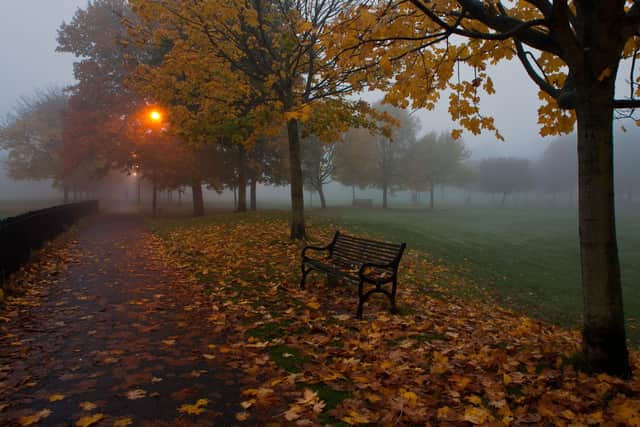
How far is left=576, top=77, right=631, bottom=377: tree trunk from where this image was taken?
3646 mm

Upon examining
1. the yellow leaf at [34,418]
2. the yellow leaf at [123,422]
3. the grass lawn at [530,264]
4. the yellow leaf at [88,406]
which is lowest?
the grass lawn at [530,264]

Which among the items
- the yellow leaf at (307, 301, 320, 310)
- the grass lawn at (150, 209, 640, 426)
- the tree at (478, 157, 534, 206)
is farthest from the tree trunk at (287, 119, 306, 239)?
the tree at (478, 157, 534, 206)

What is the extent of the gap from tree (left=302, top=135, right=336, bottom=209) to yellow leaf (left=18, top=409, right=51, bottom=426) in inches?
1229

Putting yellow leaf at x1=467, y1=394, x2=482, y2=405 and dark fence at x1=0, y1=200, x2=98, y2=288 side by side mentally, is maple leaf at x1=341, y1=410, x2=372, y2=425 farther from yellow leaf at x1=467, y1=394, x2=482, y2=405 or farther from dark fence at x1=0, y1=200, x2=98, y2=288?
dark fence at x1=0, y1=200, x2=98, y2=288

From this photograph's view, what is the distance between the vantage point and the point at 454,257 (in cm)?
1518

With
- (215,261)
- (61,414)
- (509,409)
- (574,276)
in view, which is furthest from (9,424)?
(574,276)

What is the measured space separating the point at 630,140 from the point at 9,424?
91.8 m

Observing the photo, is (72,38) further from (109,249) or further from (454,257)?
(454,257)

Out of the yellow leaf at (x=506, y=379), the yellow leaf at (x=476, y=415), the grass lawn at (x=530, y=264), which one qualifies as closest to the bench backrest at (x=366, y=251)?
the yellow leaf at (x=506, y=379)

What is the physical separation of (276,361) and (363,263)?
6.60ft

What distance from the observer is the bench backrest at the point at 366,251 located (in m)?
6.09

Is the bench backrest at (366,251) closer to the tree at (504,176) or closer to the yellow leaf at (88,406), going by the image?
the yellow leaf at (88,406)

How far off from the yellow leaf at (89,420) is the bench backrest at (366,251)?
13.4 ft

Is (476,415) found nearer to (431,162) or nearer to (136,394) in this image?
(136,394)
